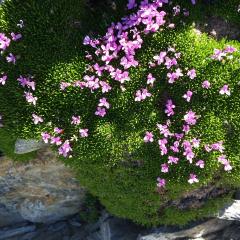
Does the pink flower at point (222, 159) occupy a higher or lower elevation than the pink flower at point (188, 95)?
lower

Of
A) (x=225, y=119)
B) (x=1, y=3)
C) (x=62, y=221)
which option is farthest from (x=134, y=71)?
(x=62, y=221)

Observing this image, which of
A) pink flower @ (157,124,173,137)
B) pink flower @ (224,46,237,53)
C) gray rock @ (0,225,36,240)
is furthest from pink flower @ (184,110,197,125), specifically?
gray rock @ (0,225,36,240)

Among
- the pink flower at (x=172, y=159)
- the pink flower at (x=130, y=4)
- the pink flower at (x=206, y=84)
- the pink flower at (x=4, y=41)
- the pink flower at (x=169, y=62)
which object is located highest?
A: the pink flower at (x=130, y=4)

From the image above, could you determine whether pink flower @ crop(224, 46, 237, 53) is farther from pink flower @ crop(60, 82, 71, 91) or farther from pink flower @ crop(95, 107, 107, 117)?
→ pink flower @ crop(60, 82, 71, 91)

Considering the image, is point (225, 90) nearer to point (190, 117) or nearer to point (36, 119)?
point (190, 117)

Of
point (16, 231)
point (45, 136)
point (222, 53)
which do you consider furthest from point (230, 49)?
point (16, 231)

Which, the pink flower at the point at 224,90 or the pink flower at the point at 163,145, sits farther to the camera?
the pink flower at the point at 163,145

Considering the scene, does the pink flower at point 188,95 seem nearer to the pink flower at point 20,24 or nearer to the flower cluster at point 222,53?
the flower cluster at point 222,53

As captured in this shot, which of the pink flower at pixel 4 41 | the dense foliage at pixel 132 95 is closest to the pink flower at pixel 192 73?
the dense foliage at pixel 132 95
